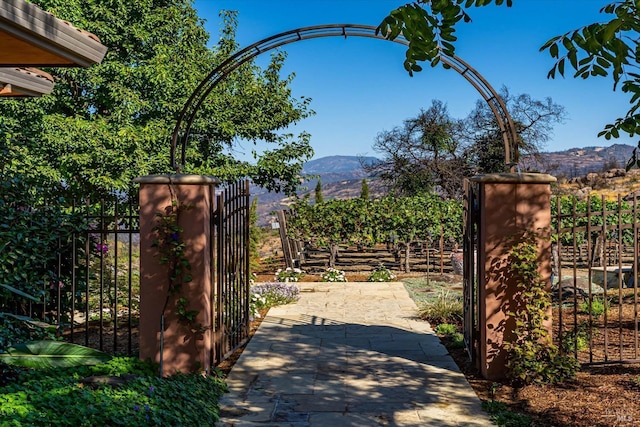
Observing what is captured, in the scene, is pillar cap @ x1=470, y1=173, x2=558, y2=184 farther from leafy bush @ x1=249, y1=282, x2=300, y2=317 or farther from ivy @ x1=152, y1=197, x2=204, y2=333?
leafy bush @ x1=249, y1=282, x2=300, y2=317

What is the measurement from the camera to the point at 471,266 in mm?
5863

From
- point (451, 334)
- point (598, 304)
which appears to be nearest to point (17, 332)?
point (451, 334)

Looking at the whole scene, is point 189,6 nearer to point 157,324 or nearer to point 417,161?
point 417,161

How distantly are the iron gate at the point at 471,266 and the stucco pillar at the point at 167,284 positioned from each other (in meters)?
2.47

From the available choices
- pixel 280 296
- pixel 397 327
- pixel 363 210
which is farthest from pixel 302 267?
pixel 397 327

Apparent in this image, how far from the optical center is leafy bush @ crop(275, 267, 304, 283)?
1288 cm

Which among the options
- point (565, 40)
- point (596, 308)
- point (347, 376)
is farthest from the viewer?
point (596, 308)

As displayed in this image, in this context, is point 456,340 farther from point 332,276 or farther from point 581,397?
point 332,276

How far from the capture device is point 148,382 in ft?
15.1

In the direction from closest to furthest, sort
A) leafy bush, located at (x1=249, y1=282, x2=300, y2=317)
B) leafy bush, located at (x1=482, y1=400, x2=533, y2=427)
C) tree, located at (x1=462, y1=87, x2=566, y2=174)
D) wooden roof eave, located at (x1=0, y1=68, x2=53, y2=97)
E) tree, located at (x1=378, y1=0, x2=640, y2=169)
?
tree, located at (x1=378, y1=0, x2=640, y2=169) → leafy bush, located at (x1=482, y1=400, x2=533, y2=427) → wooden roof eave, located at (x1=0, y1=68, x2=53, y2=97) → leafy bush, located at (x1=249, y1=282, x2=300, y2=317) → tree, located at (x1=462, y1=87, x2=566, y2=174)

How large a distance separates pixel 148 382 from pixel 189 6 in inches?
535

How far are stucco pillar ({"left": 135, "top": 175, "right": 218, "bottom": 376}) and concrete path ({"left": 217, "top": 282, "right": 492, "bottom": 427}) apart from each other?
53cm

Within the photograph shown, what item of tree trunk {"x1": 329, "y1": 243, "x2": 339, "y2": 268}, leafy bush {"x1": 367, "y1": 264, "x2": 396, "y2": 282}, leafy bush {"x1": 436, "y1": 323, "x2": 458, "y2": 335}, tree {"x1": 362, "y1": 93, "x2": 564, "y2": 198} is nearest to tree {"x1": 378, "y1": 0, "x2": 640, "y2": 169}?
leafy bush {"x1": 436, "y1": 323, "x2": 458, "y2": 335}

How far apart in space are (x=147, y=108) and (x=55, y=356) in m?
11.4
